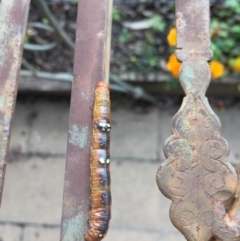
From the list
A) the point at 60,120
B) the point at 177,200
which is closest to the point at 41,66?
the point at 60,120

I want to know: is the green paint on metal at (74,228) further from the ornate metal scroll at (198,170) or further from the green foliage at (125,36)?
the green foliage at (125,36)

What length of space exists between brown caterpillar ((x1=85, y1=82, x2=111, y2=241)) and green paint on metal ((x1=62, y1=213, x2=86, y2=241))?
0.02 metres

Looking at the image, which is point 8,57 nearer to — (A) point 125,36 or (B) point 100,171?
(B) point 100,171

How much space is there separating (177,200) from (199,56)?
29cm

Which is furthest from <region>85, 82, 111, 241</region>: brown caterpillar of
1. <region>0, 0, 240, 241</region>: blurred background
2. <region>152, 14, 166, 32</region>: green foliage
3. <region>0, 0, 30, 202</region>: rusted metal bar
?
<region>152, 14, 166, 32</region>: green foliage

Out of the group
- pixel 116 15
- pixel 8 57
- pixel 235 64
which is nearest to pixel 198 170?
pixel 8 57

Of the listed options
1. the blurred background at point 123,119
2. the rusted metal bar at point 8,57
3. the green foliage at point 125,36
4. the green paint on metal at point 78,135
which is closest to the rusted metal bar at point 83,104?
the green paint on metal at point 78,135

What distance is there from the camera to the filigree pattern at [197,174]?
76cm

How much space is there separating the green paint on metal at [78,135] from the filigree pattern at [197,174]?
16 cm

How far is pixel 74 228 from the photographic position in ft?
2.62

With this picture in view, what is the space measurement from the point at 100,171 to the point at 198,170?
183 millimetres

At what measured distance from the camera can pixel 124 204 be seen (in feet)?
5.95

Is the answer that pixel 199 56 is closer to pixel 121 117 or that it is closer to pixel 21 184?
pixel 121 117

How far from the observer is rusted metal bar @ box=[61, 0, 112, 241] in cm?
81
